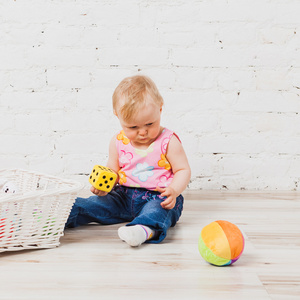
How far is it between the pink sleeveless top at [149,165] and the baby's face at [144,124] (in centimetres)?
3

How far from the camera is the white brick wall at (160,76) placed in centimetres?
180

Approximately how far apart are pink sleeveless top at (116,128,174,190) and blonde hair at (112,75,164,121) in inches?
5.3

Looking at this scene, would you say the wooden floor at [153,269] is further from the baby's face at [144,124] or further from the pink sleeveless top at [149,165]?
the baby's face at [144,124]

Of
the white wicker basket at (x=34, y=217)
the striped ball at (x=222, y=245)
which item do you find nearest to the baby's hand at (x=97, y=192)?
the white wicker basket at (x=34, y=217)

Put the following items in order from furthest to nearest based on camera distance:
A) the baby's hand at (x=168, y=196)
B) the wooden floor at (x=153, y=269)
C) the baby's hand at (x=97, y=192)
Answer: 1. the baby's hand at (x=97, y=192)
2. the baby's hand at (x=168, y=196)
3. the wooden floor at (x=153, y=269)

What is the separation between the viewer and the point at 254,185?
1.89 metres

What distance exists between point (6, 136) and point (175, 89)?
732 mm

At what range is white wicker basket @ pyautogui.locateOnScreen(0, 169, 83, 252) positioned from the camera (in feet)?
3.25

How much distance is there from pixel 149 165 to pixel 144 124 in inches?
5.7

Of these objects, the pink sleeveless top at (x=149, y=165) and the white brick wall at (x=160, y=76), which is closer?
the pink sleeveless top at (x=149, y=165)

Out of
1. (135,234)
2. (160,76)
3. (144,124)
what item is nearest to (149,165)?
(144,124)

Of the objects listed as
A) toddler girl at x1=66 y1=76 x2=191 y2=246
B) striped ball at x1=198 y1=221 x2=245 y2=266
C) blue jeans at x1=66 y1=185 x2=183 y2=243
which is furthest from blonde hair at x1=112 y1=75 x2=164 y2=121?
striped ball at x1=198 y1=221 x2=245 y2=266

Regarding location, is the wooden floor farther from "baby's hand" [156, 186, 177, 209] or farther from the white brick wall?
the white brick wall

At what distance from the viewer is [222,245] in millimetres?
928
